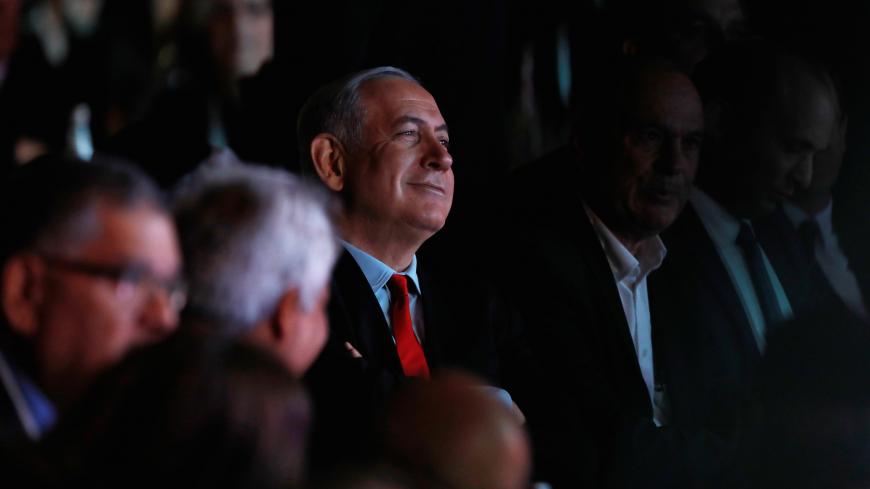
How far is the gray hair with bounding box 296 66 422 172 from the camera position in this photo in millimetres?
2721

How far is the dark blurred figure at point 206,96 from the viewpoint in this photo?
310 cm

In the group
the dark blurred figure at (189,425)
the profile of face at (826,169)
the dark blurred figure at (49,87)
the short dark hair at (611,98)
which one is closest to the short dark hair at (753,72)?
the profile of face at (826,169)

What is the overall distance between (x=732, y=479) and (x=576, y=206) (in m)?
0.75

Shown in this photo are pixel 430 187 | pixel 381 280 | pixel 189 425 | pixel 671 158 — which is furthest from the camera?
pixel 671 158

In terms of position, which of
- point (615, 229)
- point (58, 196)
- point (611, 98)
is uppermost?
point (58, 196)

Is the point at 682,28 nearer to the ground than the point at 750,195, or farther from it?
farther from it

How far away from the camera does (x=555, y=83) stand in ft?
12.5

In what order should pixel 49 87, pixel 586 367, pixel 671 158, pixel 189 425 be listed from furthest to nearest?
1. pixel 49 87
2. pixel 671 158
3. pixel 586 367
4. pixel 189 425

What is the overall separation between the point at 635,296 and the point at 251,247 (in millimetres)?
1541

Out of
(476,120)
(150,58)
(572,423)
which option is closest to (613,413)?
(572,423)

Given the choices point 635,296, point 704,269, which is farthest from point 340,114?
point 704,269

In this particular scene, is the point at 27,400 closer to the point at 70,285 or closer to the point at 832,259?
the point at 70,285

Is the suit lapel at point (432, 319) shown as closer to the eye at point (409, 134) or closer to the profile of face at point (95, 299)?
the eye at point (409, 134)

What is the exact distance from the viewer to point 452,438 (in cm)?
128
